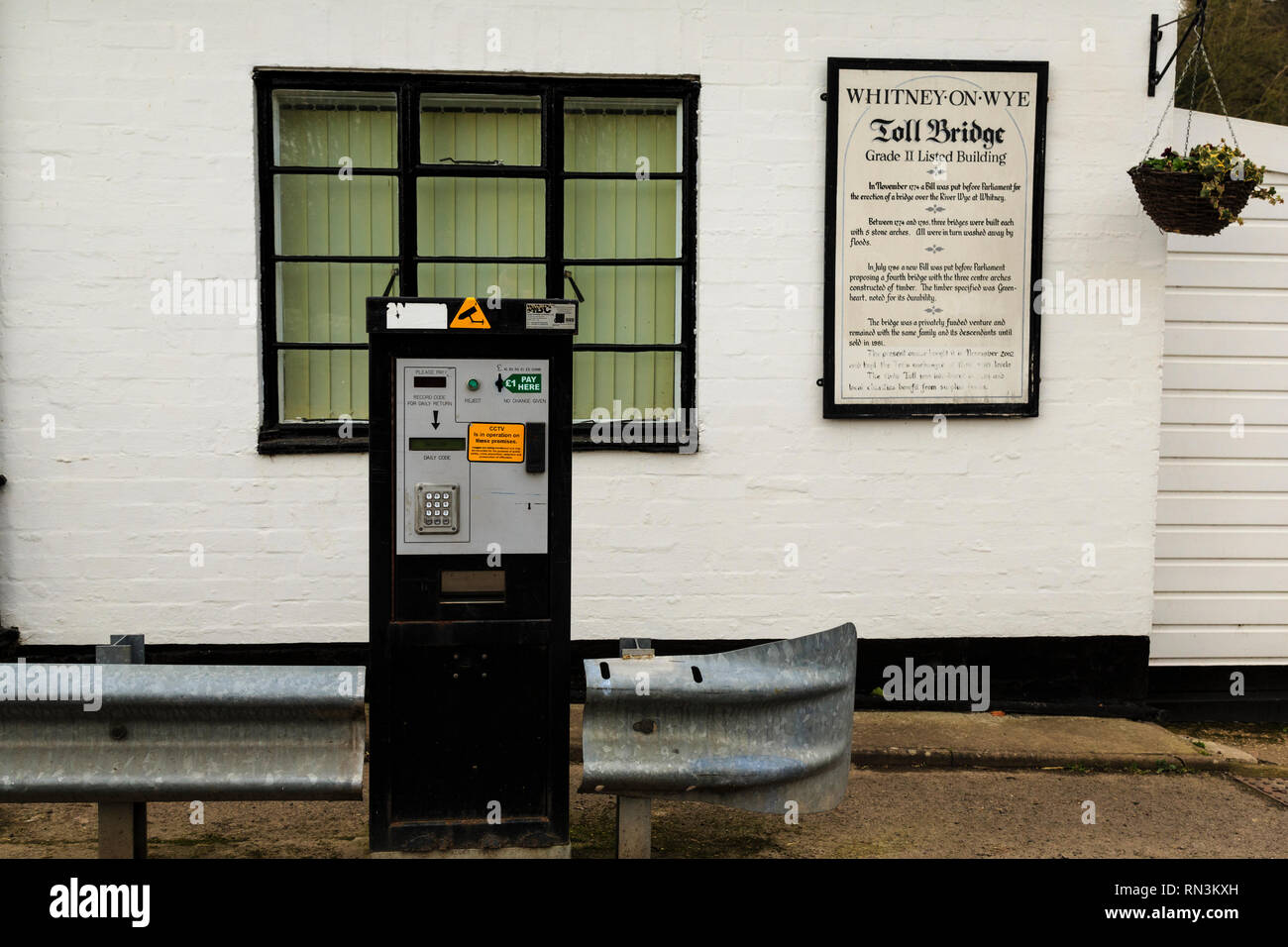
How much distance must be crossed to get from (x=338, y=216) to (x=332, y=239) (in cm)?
12

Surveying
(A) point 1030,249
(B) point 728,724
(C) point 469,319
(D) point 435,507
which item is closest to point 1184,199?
(A) point 1030,249

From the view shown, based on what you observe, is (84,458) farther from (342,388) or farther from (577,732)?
(577,732)

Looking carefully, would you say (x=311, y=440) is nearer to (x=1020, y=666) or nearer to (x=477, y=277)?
(x=477, y=277)

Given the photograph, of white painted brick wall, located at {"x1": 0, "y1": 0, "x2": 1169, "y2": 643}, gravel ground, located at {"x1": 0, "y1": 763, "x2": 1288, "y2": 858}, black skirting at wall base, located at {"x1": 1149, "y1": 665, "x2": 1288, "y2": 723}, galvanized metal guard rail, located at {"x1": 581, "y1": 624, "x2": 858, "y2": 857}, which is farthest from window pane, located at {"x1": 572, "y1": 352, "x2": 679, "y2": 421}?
black skirting at wall base, located at {"x1": 1149, "y1": 665, "x2": 1288, "y2": 723}

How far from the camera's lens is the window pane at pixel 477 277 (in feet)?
20.2

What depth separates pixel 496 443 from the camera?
3930mm

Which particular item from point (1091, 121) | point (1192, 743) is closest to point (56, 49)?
point (1091, 121)

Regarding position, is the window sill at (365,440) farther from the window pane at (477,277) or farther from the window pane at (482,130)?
the window pane at (482,130)

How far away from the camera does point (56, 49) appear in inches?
225

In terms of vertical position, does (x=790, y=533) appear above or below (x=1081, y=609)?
above

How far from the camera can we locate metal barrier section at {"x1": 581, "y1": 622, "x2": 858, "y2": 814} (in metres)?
3.97

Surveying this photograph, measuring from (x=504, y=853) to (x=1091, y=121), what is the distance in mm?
4691

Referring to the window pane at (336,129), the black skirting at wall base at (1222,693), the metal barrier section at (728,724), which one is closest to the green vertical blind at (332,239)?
the window pane at (336,129)

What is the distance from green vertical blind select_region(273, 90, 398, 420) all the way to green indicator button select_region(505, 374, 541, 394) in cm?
245
